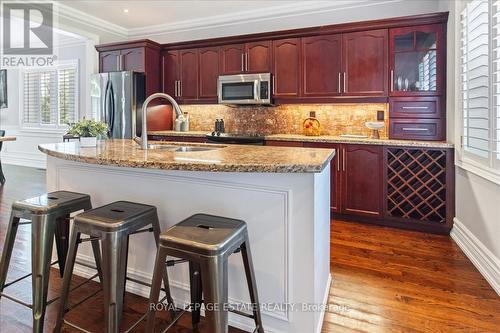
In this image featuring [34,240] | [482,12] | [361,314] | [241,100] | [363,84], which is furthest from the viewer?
[241,100]

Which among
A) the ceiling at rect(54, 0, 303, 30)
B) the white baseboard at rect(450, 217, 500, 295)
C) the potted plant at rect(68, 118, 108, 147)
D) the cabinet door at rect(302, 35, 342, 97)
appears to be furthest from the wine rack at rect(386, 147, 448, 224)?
the potted plant at rect(68, 118, 108, 147)

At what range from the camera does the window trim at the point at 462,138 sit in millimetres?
2287

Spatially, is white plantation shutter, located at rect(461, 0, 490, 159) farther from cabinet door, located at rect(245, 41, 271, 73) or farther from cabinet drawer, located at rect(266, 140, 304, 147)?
cabinet door, located at rect(245, 41, 271, 73)

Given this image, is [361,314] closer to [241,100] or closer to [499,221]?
[499,221]

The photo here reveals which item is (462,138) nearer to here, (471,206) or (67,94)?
(471,206)

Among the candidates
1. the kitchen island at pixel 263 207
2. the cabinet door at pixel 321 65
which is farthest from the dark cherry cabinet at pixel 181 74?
the kitchen island at pixel 263 207

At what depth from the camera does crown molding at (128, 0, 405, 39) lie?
4332 mm

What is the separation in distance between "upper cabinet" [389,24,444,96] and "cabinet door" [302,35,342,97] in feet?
2.09

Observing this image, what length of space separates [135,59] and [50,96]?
3296 mm

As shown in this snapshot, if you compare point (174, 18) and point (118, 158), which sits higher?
point (174, 18)

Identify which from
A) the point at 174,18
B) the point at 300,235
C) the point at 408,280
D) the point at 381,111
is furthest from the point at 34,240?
the point at 174,18

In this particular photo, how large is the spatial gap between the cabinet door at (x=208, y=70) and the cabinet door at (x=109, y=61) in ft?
4.66

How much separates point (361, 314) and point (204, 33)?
4795mm

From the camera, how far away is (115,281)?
1468 mm
